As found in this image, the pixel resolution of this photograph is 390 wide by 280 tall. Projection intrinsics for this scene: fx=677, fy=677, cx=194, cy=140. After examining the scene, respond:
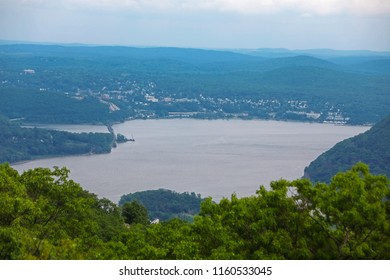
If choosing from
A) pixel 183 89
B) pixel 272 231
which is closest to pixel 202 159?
pixel 272 231

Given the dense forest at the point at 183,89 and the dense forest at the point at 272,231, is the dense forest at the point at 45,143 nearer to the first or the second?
the dense forest at the point at 183,89

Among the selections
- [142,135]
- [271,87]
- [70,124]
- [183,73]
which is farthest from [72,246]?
[183,73]

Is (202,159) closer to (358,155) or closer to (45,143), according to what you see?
(358,155)

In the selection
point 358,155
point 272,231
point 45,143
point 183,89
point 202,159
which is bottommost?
point 183,89

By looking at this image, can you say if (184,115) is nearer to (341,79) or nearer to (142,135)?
(142,135)

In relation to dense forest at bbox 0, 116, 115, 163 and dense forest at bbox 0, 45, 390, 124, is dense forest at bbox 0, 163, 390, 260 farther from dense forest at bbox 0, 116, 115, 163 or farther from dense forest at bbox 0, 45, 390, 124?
dense forest at bbox 0, 45, 390, 124

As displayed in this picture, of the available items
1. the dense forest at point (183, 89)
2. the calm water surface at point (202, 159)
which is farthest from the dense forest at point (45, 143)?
the dense forest at point (183, 89)
